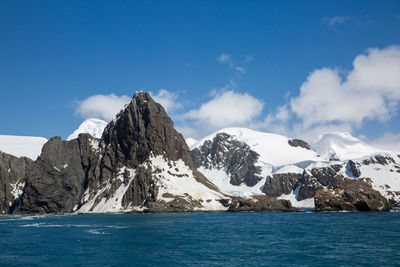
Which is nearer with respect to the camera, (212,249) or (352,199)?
→ (212,249)

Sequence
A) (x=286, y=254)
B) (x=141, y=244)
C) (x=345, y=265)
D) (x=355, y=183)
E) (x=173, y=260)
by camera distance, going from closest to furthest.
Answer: (x=345, y=265) → (x=173, y=260) → (x=286, y=254) → (x=141, y=244) → (x=355, y=183)

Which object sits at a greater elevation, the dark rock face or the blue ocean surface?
the dark rock face

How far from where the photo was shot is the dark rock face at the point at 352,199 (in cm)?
17738

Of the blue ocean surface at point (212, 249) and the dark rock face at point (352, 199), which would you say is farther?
the dark rock face at point (352, 199)

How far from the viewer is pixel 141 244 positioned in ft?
229

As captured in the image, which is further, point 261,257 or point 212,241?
point 212,241

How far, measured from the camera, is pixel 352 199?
17812 centimetres

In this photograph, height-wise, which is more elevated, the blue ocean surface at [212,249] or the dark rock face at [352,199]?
the dark rock face at [352,199]

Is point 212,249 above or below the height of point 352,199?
below

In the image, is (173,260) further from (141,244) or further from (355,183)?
(355,183)

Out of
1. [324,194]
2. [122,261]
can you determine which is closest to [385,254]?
[122,261]

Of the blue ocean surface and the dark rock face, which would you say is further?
the dark rock face

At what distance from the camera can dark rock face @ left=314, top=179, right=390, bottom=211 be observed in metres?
177

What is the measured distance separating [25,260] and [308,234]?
54.1 metres
